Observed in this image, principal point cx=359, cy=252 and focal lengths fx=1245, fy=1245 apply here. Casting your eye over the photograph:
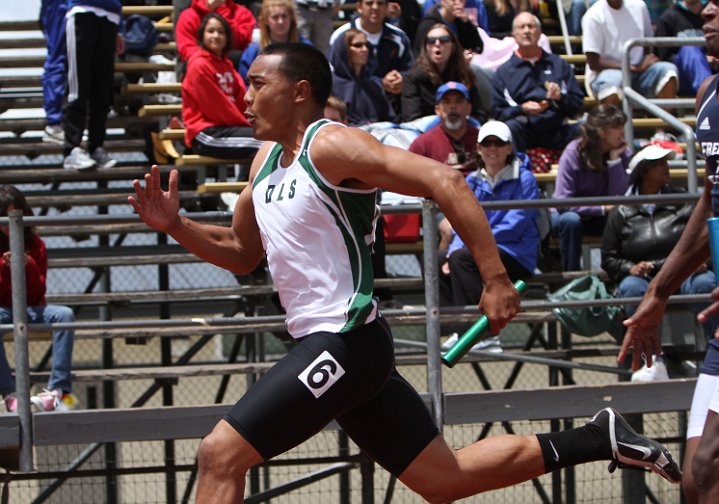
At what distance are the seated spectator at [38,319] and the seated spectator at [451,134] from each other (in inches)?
106

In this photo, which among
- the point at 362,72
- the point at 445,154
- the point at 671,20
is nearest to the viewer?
the point at 445,154

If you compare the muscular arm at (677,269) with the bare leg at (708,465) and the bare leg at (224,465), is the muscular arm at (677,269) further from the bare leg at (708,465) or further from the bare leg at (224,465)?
the bare leg at (224,465)

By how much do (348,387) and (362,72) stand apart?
5213 millimetres

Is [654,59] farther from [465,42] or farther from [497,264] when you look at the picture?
[497,264]

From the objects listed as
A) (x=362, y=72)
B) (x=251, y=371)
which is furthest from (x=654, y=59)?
(x=251, y=371)

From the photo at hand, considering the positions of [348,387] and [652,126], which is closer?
[348,387]

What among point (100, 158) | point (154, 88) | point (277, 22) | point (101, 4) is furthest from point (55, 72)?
point (277, 22)

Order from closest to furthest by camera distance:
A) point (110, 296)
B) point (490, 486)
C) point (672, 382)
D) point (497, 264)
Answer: point (497, 264)
point (490, 486)
point (672, 382)
point (110, 296)

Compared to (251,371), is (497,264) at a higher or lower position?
higher

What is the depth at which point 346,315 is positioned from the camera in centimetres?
432

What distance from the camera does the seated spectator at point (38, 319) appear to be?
6730 millimetres

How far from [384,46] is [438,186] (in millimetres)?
5940

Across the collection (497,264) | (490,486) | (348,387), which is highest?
(497,264)

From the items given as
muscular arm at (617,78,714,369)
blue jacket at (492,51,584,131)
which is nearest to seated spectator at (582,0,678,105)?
blue jacket at (492,51,584,131)
